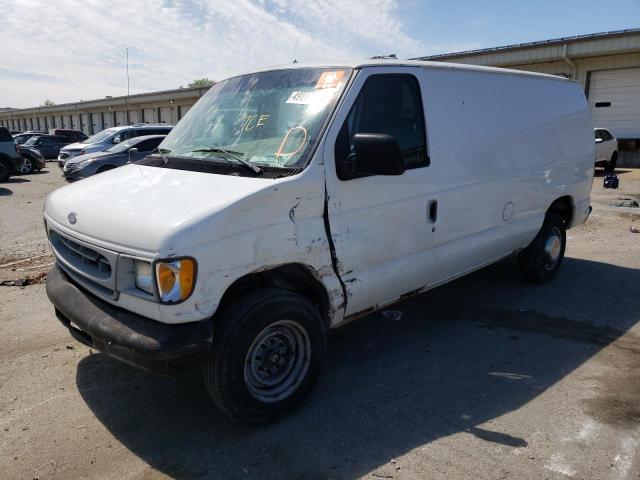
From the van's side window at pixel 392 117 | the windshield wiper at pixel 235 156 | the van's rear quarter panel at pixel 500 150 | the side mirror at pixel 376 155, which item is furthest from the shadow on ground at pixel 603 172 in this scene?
the windshield wiper at pixel 235 156

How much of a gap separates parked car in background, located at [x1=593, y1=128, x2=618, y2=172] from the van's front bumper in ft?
59.9

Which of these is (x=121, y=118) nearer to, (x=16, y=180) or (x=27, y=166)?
(x=27, y=166)

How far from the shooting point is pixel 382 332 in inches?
189

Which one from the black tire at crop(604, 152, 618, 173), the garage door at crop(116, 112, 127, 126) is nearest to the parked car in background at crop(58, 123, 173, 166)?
the black tire at crop(604, 152, 618, 173)

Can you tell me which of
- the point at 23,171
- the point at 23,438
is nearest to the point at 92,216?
the point at 23,438

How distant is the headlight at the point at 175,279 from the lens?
2699 millimetres

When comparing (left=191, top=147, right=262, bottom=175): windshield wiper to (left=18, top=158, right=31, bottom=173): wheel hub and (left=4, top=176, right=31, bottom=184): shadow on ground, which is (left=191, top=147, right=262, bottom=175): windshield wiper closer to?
(left=4, top=176, right=31, bottom=184): shadow on ground

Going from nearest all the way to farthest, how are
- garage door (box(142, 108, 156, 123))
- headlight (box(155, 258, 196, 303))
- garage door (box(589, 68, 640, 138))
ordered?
headlight (box(155, 258, 196, 303))
garage door (box(589, 68, 640, 138))
garage door (box(142, 108, 156, 123))

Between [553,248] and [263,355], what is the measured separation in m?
4.26

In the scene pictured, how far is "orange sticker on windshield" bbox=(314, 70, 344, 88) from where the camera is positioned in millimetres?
3595

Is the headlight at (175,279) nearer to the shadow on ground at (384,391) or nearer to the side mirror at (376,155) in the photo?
the shadow on ground at (384,391)

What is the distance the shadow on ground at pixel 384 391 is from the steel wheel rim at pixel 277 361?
21 centimetres

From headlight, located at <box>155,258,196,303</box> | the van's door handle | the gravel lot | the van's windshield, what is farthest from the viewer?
the van's door handle

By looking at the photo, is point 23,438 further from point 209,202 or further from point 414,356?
point 414,356
